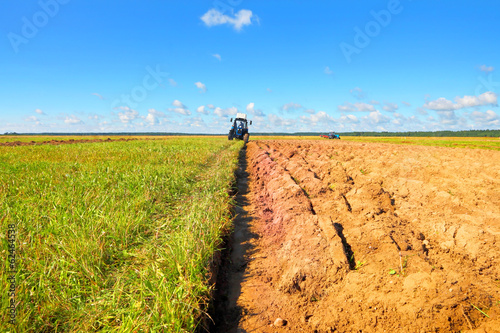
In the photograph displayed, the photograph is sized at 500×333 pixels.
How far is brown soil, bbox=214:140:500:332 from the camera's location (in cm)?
231

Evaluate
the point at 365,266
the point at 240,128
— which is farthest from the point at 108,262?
the point at 240,128

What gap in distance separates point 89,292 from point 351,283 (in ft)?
8.92

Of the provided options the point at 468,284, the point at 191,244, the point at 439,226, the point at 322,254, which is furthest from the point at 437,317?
the point at 191,244

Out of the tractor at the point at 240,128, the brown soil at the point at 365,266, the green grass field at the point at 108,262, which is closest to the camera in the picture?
the green grass field at the point at 108,262

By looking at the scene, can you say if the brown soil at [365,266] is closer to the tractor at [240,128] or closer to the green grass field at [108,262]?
the green grass field at [108,262]

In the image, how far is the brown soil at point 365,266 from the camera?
2.31m

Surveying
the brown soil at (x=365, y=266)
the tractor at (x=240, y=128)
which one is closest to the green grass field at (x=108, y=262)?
the brown soil at (x=365, y=266)

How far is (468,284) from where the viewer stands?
2.47 m

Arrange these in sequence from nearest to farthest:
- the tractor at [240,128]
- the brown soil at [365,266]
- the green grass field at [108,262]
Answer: the green grass field at [108,262]
the brown soil at [365,266]
the tractor at [240,128]

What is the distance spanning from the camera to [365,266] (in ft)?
10.0

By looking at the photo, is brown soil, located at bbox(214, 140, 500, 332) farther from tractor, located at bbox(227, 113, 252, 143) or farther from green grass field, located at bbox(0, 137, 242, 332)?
tractor, located at bbox(227, 113, 252, 143)

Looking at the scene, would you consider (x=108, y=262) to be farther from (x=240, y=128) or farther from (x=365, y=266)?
(x=240, y=128)

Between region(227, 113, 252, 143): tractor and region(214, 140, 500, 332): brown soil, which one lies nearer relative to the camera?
region(214, 140, 500, 332): brown soil

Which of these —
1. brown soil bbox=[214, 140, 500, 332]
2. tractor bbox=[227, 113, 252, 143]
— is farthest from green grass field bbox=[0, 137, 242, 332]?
tractor bbox=[227, 113, 252, 143]
